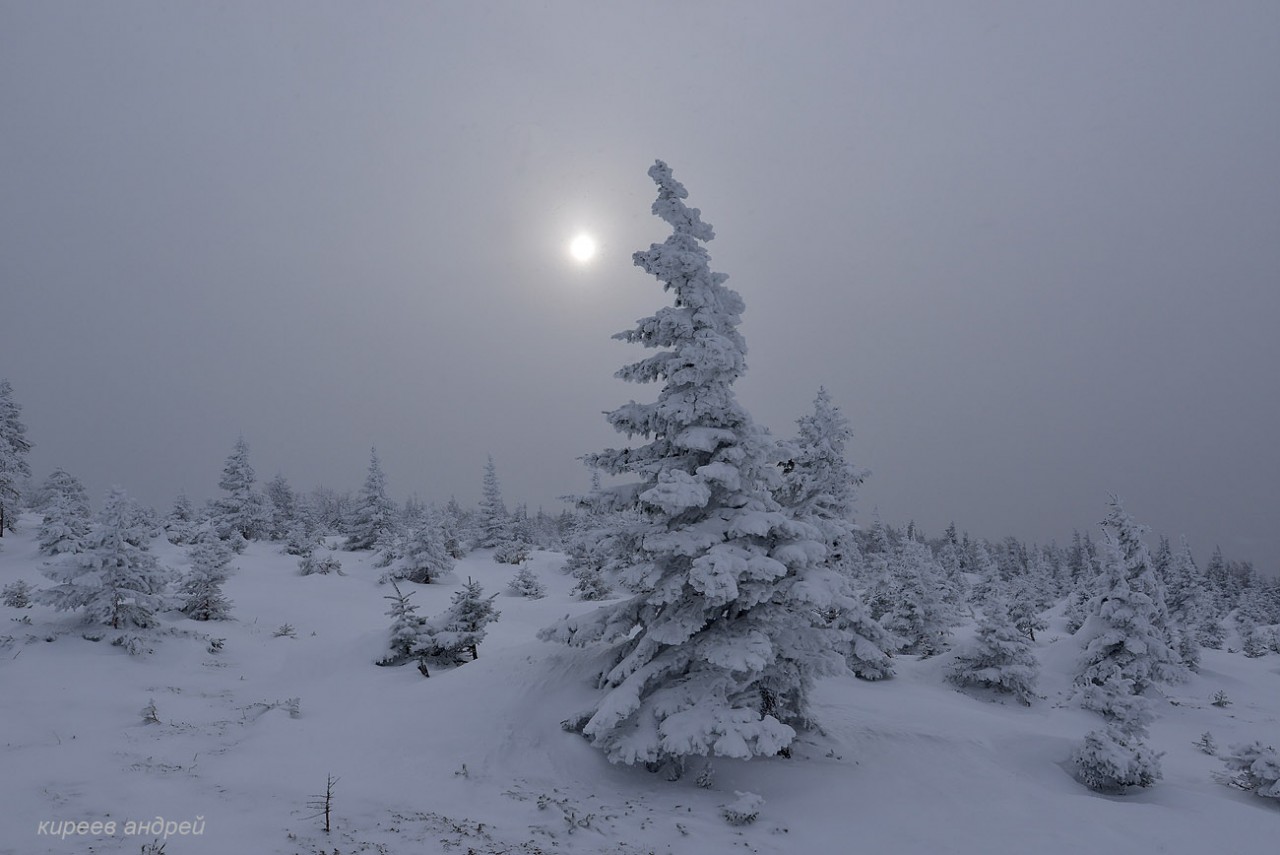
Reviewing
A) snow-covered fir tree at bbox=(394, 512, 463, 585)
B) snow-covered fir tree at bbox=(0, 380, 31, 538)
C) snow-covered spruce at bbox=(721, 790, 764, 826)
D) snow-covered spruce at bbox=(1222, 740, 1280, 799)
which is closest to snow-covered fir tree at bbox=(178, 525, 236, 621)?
snow-covered fir tree at bbox=(394, 512, 463, 585)

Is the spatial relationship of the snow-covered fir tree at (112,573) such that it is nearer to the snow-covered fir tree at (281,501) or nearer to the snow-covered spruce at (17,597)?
the snow-covered spruce at (17,597)

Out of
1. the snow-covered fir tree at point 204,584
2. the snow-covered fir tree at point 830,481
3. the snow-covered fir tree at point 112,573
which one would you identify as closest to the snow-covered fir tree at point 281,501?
the snow-covered fir tree at point 204,584

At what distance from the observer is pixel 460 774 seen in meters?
10.7

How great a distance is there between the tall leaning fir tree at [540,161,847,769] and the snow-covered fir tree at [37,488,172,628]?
45.7 feet

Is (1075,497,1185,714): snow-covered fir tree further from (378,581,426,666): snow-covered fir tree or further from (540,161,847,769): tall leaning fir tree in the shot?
(378,581,426,666): snow-covered fir tree

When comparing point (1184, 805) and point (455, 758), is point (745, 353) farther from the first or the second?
point (1184, 805)

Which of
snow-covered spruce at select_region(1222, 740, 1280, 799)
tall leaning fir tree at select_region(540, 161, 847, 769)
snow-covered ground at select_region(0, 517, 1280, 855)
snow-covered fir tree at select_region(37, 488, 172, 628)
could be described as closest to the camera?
snow-covered ground at select_region(0, 517, 1280, 855)

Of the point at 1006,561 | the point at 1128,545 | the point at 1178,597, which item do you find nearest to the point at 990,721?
the point at 1128,545

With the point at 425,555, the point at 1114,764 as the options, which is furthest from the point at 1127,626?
the point at 425,555

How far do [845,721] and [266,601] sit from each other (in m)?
26.5

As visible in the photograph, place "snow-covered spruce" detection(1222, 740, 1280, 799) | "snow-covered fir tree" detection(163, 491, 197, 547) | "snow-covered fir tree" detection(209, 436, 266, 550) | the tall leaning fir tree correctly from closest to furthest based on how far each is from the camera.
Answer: the tall leaning fir tree < "snow-covered spruce" detection(1222, 740, 1280, 799) < "snow-covered fir tree" detection(163, 491, 197, 547) < "snow-covered fir tree" detection(209, 436, 266, 550)

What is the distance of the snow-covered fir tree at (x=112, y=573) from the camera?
1709cm

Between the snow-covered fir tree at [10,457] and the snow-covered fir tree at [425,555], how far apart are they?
913 inches

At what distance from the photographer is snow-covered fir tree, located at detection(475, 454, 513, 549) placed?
55812 millimetres
